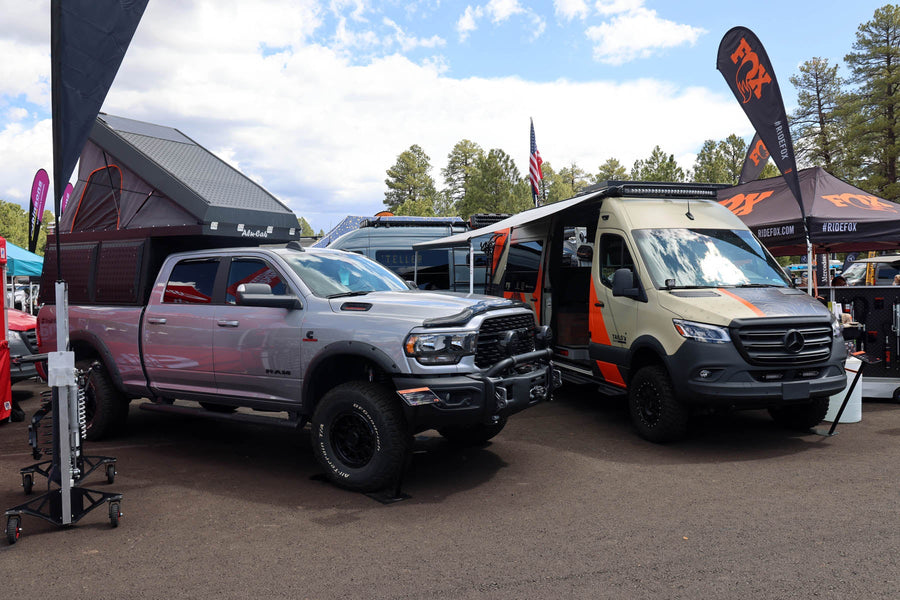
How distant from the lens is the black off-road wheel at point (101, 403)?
6.85 meters

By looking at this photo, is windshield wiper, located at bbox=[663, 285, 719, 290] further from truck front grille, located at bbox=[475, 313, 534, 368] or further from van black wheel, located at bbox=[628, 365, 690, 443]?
truck front grille, located at bbox=[475, 313, 534, 368]

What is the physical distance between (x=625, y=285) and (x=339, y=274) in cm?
294

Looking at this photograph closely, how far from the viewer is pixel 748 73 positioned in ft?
31.8

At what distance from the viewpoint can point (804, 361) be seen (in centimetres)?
618

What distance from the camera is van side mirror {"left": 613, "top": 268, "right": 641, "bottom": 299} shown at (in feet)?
22.8

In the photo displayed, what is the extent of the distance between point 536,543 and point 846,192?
31.0 feet

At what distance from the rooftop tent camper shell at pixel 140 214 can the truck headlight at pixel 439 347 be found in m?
2.81

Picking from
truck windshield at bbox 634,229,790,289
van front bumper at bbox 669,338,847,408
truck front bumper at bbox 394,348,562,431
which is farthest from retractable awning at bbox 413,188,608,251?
truck front bumper at bbox 394,348,562,431

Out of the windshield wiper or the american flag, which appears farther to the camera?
the american flag

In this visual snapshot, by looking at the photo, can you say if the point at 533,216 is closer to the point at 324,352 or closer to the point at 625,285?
the point at 625,285

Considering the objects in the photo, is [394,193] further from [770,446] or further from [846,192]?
[770,446]

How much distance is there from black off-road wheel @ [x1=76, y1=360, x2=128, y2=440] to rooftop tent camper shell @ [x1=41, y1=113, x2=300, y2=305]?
30.0 inches

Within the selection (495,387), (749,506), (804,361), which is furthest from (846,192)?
(495,387)

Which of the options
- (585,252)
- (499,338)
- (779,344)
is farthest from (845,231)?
(499,338)
